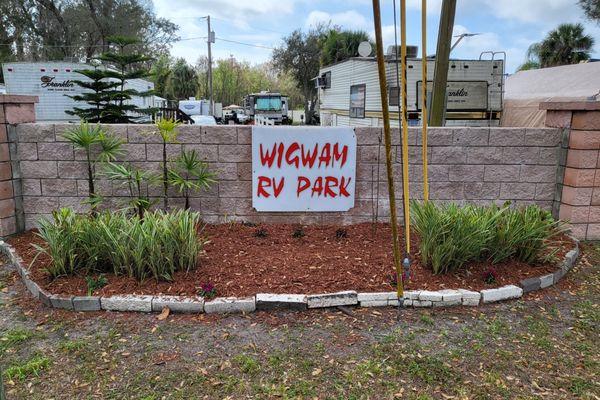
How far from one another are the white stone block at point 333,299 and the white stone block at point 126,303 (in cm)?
122

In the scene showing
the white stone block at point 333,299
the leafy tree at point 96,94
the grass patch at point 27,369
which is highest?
the leafy tree at point 96,94

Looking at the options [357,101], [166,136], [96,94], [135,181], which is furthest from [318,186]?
[357,101]

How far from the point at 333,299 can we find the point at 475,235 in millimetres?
1356

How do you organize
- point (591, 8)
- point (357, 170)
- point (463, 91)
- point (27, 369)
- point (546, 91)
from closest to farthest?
point (27, 369) < point (357, 170) < point (463, 91) < point (546, 91) < point (591, 8)

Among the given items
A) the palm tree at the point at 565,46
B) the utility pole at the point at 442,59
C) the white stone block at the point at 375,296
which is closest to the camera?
the white stone block at the point at 375,296

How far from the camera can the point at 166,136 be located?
4.60 metres

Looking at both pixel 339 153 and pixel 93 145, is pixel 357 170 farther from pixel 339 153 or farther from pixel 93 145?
pixel 93 145

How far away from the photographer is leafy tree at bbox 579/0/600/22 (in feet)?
56.0

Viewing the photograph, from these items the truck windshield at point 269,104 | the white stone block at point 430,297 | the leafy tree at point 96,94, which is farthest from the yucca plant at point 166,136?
the truck windshield at point 269,104

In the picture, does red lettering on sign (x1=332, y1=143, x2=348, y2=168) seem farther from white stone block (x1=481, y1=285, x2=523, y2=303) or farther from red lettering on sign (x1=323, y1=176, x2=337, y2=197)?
white stone block (x1=481, y1=285, x2=523, y2=303)

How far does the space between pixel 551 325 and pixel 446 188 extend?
2.21 m

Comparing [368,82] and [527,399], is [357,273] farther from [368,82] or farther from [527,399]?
[368,82]

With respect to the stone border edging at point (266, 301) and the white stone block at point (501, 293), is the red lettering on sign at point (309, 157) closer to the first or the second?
the stone border edging at point (266, 301)

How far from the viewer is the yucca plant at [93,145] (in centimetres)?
456
